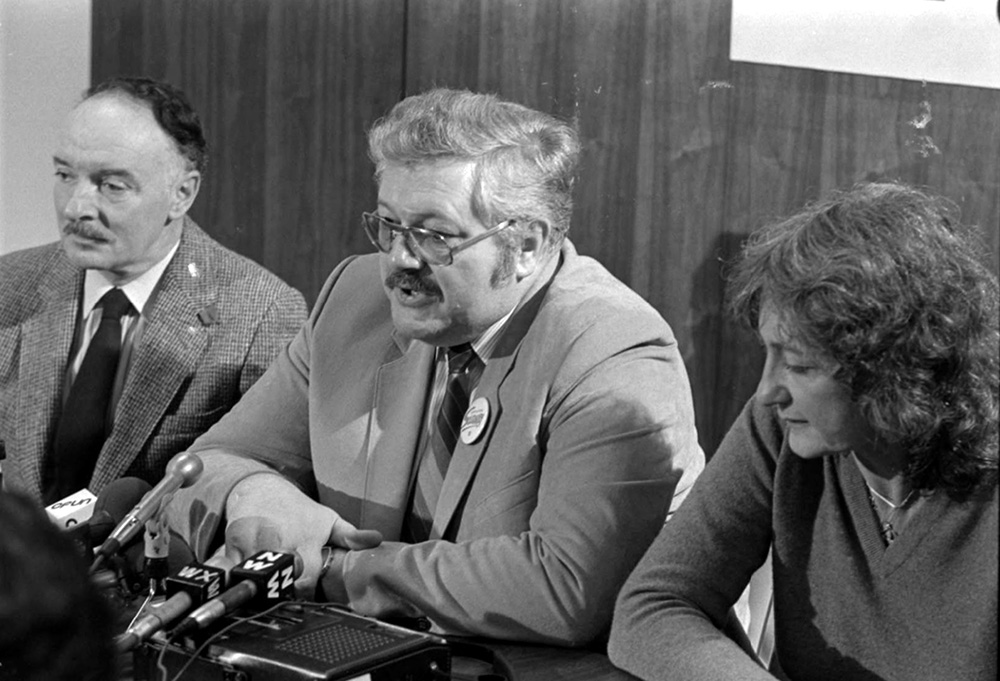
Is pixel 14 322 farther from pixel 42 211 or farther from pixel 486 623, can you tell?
pixel 486 623

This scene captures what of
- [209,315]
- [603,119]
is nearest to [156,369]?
[209,315]

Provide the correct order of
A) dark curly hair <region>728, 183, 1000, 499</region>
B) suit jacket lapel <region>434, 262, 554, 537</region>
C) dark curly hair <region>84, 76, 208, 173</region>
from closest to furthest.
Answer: dark curly hair <region>728, 183, 1000, 499</region>
suit jacket lapel <region>434, 262, 554, 537</region>
dark curly hair <region>84, 76, 208, 173</region>

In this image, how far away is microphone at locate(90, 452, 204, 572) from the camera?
166 cm

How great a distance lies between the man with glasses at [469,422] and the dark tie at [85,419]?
1.90ft

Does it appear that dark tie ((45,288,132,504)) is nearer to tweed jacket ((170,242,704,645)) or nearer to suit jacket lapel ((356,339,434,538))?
tweed jacket ((170,242,704,645))

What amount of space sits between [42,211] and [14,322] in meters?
0.77

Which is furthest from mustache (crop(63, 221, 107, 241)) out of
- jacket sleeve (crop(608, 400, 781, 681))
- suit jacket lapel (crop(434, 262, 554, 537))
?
jacket sleeve (crop(608, 400, 781, 681))

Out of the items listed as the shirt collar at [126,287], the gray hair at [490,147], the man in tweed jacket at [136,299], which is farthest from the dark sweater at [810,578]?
the shirt collar at [126,287]

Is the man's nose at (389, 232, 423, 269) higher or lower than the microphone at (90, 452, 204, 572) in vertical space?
higher

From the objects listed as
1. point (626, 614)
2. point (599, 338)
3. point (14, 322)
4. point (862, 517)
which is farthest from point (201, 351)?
point (862, 517)

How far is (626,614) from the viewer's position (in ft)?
6.58

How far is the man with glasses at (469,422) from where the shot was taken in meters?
2.17

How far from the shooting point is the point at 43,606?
0.62 m

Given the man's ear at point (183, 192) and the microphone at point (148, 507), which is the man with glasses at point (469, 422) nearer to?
the microphone at point (148, 507)
